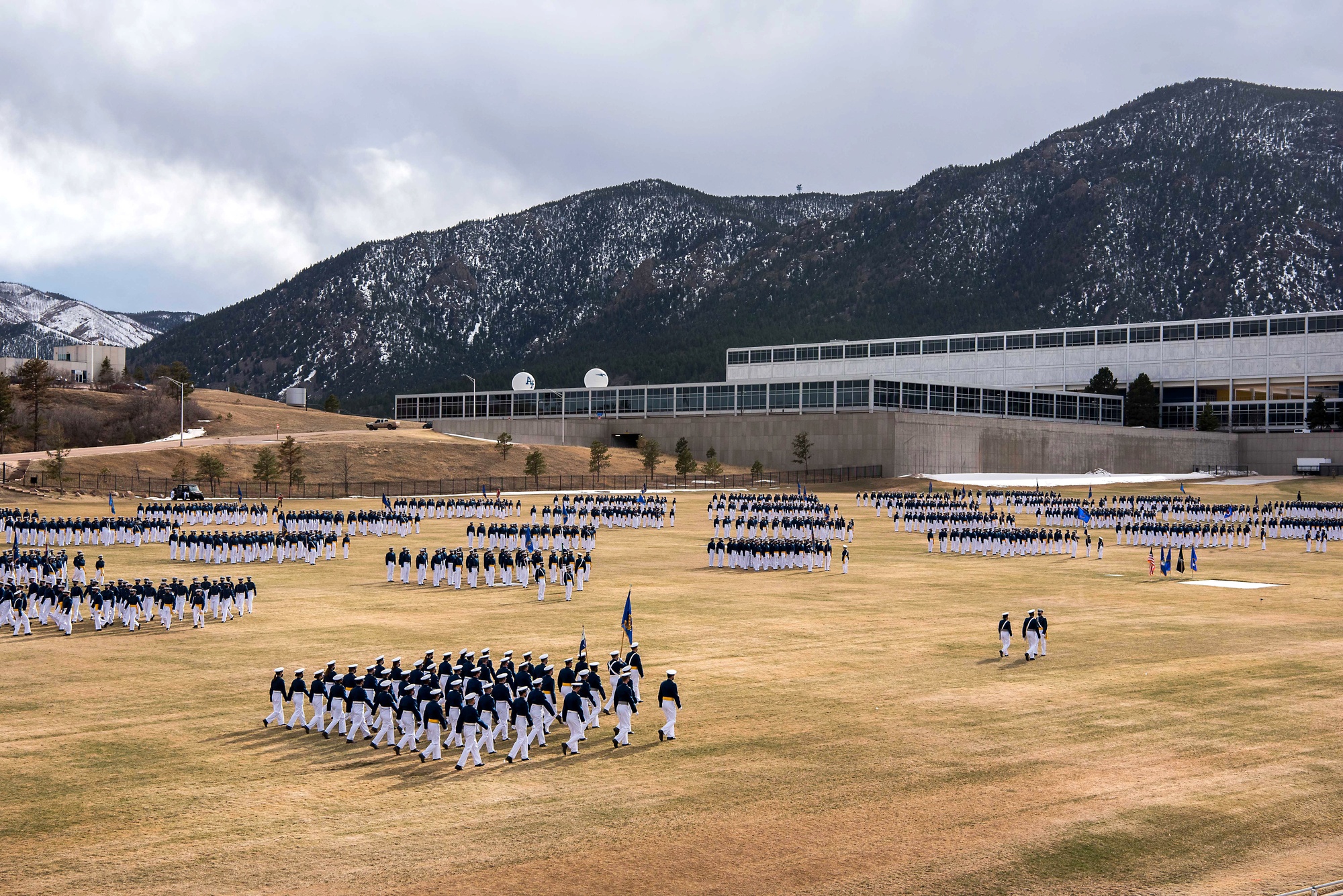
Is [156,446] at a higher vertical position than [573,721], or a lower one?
higher

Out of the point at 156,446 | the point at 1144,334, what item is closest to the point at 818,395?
the point at 1144,334

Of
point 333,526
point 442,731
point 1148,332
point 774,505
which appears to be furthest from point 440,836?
point 1148,332

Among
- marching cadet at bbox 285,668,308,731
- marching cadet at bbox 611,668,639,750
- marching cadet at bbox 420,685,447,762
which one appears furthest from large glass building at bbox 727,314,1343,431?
marching cadet at bbox 420,685,447,762

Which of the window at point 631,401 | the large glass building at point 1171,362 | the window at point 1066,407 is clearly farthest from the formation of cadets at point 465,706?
the window at point 1066,407

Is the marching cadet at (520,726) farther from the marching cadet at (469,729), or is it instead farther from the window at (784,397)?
the window at (784,397)

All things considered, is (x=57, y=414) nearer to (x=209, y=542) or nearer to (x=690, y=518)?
(x=690, y=518)

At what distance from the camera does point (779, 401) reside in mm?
107375

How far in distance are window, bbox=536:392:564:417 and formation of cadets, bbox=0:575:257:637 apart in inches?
3652

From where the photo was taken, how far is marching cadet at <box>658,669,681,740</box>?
15812mm

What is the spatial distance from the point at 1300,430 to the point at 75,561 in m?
109

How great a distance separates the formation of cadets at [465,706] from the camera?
589 inches

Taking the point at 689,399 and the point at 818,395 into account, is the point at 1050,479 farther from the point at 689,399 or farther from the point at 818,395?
the point at 689,399

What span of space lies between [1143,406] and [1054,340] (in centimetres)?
1220

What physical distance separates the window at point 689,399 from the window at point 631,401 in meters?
4.05
